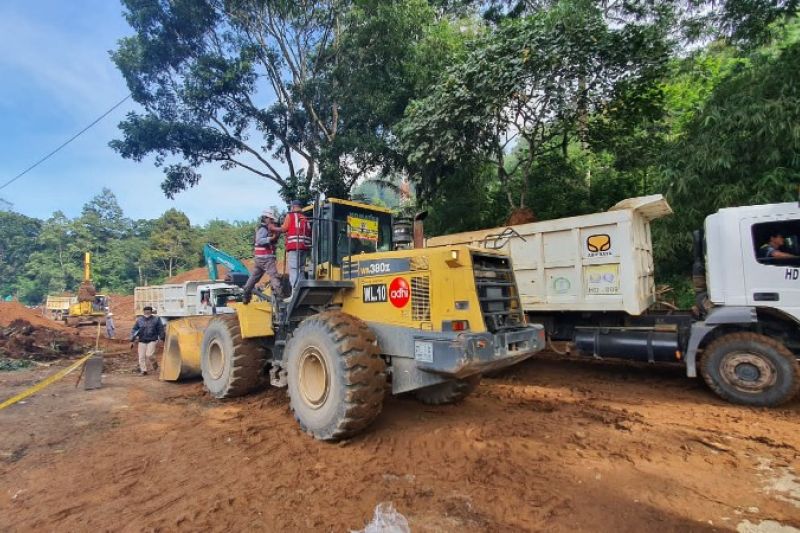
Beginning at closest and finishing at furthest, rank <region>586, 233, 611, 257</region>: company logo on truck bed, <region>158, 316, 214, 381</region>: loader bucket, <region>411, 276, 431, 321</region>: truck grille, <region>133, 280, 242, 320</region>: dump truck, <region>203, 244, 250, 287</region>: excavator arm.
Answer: <region>411, 276, 431, 321</region>: truck grille < <region>586, 233, 611, 257</region>: company logo on truck bed < <region>158, 316, 214, 381</region>: loader bucket < <region>203, 244, 250, 287</region>: excavator arm < <region>133, 280, 242, 320</region>: dump truck

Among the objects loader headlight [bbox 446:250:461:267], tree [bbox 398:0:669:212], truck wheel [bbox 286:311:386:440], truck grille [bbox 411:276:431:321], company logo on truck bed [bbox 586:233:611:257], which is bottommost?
truck wheel [bbox 286:311:386:440]

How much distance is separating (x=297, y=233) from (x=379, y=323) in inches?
65.4

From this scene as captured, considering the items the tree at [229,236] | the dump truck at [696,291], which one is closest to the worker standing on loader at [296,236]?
the dump truck at [696,291]

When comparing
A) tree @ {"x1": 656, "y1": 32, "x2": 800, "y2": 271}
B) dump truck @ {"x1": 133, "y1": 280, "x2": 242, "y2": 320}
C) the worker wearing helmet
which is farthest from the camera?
dump truck @ {"x1": 133, "y1": 280, "x2": 242, "y2": 320}

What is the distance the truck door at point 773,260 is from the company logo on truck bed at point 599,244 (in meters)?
1.55

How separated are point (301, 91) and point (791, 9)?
10.7 m

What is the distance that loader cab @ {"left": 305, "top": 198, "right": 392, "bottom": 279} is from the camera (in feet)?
16.8

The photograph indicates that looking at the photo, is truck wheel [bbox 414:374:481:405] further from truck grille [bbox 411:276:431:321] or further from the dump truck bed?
the dump truck bed

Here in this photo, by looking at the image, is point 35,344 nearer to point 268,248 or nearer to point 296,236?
point 268,248

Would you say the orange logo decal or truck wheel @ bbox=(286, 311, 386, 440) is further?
the orange logo decal

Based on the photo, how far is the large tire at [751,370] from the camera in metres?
5.02

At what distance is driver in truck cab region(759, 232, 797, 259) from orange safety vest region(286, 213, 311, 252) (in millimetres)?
5545

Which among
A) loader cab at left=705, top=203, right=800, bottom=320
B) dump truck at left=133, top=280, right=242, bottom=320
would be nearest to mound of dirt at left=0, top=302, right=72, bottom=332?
dump truck at left=133, top=280, right=242, bottom=320

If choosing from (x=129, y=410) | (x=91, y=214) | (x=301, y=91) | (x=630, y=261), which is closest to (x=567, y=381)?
(x=630, y=261)
